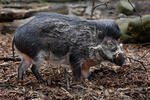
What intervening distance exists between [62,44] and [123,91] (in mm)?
1311

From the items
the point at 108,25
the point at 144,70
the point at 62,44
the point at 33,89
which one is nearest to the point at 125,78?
the point at 144,70

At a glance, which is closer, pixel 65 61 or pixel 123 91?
pixel 123 91

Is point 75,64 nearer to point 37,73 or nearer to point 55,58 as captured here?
point 55,58

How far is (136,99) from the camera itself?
4.13 meters

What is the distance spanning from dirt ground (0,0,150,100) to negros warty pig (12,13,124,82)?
288mm

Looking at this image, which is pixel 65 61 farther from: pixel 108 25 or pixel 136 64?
pixel 136 64

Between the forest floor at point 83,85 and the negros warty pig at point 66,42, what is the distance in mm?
279

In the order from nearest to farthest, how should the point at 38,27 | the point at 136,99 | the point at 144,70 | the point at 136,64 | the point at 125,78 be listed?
the point at 136,99
the point at 38,27
the point at 125,78
the point at 144,70
the point at 136,64

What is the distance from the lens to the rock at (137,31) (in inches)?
314

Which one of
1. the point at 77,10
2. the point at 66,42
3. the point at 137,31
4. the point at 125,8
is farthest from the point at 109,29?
the point at 77,10

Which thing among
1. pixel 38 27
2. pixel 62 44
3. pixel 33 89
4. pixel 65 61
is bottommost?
pixel 33 89

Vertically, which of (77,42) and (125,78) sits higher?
(77,42)

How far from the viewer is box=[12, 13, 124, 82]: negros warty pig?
187 inches

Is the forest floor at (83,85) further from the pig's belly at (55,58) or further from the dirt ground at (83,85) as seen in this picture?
the pig's belly at (55,58)
